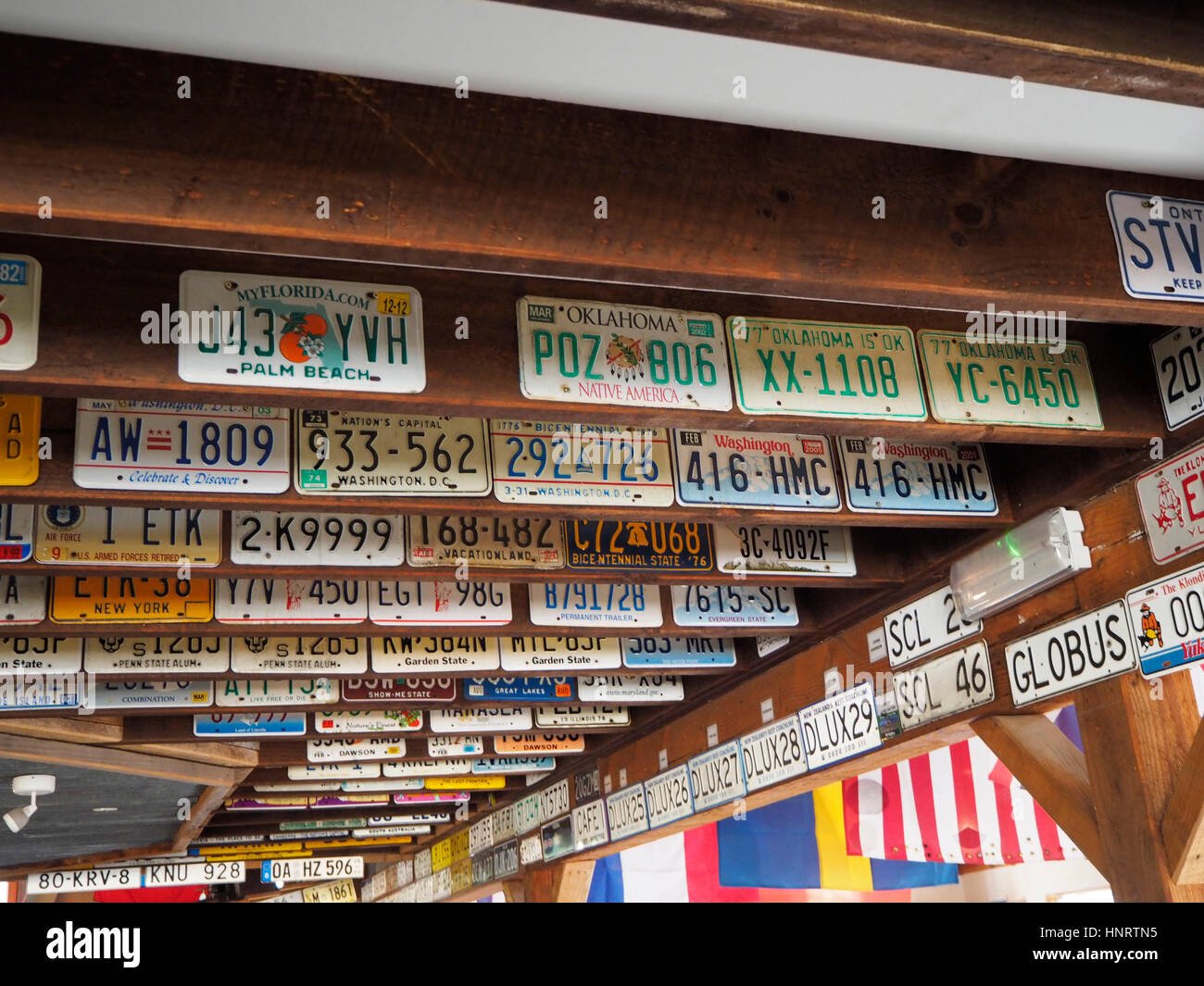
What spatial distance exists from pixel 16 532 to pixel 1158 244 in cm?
408

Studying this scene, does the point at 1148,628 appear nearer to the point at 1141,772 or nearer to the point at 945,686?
the point at 1141,772

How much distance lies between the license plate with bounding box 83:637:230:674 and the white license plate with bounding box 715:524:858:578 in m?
2.70

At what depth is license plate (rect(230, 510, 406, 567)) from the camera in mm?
4699

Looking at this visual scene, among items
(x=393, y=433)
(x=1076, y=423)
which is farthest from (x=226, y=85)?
(x=1076, y=423)

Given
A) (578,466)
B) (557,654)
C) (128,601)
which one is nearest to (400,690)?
(557,654)

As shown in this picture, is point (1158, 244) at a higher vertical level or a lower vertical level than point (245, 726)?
higher

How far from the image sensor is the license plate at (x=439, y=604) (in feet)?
18.2

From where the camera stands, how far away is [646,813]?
814 cm

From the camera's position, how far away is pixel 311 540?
187 inches

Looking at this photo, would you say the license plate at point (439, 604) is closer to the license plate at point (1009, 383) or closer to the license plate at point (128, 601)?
the license plate at point (128, 601)

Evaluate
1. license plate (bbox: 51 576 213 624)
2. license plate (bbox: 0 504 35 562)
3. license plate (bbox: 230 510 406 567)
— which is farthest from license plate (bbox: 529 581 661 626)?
license plate (bbox: 0 504 35 562)

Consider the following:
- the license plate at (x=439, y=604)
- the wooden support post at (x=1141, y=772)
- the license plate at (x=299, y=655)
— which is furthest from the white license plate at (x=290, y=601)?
the wooden support post at (x=1141, y=772)
